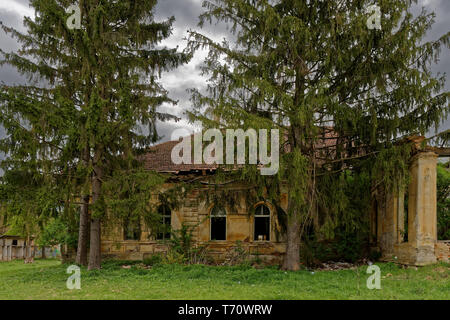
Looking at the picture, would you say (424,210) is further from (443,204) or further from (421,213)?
(443,204)

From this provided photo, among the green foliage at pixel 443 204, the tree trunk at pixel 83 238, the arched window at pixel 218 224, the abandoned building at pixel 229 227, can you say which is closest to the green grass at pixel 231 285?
the abandoned building at pixel 229 227

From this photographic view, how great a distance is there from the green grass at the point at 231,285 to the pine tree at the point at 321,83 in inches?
93.3

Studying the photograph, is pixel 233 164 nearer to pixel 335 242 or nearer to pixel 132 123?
pixel 132 123

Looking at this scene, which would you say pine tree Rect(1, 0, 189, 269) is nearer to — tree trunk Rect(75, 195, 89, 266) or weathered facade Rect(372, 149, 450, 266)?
tree trunk Rect(75, 195, 89, 266)

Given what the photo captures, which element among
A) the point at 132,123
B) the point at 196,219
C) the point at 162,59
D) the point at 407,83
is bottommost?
the point at 196,219

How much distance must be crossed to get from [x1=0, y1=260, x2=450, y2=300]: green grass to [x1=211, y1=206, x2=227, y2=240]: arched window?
13.8 ft

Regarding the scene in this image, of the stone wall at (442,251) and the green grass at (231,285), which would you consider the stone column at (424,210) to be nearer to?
the stone wall at (442,251)

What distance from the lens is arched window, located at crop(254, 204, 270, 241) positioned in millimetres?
18672

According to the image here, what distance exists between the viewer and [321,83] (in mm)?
12781

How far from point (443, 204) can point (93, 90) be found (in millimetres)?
13330

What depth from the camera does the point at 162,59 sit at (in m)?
16.6

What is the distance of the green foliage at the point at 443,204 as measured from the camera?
1622 centimetres
